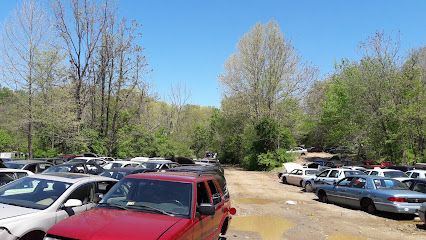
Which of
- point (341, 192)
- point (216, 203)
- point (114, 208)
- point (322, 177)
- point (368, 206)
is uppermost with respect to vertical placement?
point (114, 208)

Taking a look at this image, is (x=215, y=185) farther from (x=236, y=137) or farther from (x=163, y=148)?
(x=236, y=137)

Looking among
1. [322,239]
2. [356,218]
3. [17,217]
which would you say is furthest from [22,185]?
[356,218]

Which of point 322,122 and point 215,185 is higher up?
point 322,122

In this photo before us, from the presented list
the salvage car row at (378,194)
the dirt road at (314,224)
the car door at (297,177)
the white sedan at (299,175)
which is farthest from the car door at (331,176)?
the car door at (297,177)

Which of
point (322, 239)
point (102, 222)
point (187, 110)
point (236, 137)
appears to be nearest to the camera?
point (102, 222)

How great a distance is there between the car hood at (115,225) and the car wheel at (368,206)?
11.8 metres

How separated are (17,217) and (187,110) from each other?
8289cm

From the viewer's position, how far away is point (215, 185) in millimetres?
8242

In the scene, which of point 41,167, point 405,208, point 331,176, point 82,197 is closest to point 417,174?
point 331,176

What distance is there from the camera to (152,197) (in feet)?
21.0

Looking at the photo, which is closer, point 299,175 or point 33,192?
point 33,192

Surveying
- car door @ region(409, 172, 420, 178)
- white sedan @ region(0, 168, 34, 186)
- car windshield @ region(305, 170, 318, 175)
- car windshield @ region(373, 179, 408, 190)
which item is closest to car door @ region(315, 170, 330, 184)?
car windshield @ region(305, 170, 318, 175)

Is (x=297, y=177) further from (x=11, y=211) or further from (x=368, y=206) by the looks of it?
(x=11, y=211)

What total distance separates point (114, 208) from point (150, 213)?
59cm
